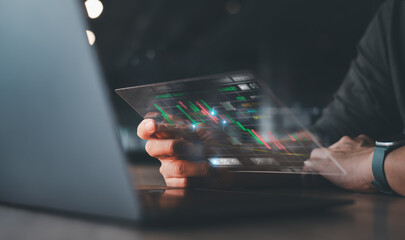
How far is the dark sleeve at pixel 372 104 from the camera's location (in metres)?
1.28

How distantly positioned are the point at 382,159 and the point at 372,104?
666 millimetres

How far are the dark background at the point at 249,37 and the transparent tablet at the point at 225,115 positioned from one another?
3641mm

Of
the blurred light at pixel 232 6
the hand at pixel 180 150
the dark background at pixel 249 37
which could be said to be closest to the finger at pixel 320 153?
the hand at pixel 180 150

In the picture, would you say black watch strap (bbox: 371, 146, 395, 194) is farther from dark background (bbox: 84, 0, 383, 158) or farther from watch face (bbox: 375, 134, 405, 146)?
dark background (bbox: 84, 0, 383, 158)

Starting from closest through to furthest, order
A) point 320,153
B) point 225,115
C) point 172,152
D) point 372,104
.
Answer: point 225,115, point 172,152, point 320,153, point 372,104

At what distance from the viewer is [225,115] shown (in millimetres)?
617

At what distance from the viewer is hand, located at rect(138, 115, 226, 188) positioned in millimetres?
→ 700

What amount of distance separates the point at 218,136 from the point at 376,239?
43 centimetres

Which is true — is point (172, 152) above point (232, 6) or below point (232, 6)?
below

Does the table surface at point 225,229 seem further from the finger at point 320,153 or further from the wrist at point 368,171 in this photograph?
the finger at point 320,153

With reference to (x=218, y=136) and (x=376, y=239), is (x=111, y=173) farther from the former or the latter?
(x=218, y=136)

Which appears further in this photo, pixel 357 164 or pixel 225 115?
pixel 357 164

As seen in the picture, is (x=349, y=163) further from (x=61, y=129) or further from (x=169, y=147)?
(x=61, y=129)

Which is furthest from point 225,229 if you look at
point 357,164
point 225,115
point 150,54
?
point 150,54
